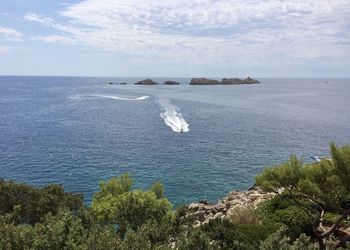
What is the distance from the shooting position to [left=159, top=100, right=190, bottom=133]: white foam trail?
82.7 metres

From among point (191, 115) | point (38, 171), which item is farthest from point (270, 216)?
point (191, 115)

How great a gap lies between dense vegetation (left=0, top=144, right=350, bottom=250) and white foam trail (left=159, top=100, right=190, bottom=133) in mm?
49178

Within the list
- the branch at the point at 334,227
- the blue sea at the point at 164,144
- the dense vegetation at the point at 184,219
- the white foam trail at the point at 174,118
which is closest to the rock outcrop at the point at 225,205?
the dense vegetation at the point at 184,219

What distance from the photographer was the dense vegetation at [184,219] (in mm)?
14109

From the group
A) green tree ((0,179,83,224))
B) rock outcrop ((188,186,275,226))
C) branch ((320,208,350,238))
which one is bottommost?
rock outcrop ((188,186,275,226))

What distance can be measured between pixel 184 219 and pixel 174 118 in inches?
3034

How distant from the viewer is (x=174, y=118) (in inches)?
3755

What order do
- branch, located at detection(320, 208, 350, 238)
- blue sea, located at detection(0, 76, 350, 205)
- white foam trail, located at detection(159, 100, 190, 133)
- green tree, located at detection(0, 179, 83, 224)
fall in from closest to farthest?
branch, located at detection(320, 208, 350, 238) < green tree, located at detection(0, 179, 83, 224) < blue sea, located at detection(0, 76, 350, 205) < white foam trail, located at detection(159, 100, 190, 133)

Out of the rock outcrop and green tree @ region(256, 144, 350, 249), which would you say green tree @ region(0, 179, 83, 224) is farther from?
green tree @ region(256, 144, 350, 249)

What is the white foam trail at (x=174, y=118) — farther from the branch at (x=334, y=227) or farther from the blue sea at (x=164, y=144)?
the branch at (x=334, y=227)

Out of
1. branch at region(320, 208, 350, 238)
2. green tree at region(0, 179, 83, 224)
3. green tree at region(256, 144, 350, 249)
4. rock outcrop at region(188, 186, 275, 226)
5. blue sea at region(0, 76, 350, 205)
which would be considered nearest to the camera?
Result: branch at region(320, 208, 350, 238)

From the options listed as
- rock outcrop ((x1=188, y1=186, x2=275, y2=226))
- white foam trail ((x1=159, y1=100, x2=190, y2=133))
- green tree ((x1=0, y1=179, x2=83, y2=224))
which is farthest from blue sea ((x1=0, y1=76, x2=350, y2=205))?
green tree ((x1=0, y1=179, x2=83, y2=224))

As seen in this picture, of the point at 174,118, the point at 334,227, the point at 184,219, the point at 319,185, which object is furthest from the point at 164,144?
the point at 184,219

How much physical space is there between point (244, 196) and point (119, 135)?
42080mm
